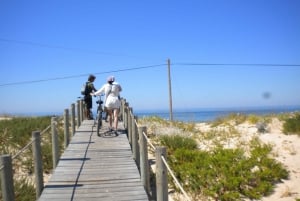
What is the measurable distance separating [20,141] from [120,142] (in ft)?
17.5

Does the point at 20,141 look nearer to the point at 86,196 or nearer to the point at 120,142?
the point at 120,142

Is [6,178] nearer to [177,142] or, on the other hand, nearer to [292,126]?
[177,142]

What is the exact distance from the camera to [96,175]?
7.67 meters

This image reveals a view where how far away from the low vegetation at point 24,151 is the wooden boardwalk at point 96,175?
1.04 m

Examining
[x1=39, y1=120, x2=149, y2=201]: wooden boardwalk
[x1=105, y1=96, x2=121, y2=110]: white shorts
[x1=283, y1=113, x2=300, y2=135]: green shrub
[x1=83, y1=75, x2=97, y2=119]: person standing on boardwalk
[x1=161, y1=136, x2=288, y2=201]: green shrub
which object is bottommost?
[x1=161, y1=136, x2=288, y2=201]: green shrub

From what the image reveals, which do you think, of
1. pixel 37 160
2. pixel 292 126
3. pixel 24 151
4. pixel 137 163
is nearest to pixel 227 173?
pixel 137 163

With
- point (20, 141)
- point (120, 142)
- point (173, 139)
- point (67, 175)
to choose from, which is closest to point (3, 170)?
point (67, 175)

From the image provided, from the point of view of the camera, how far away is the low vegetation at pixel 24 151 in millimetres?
8492

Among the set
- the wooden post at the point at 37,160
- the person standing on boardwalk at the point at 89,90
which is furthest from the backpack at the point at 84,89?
the wooden post at the point at 37,160

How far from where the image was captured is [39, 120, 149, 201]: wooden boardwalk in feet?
21.5

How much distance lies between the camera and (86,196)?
648cm

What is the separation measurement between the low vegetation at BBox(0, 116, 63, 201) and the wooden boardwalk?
1041 millimetres

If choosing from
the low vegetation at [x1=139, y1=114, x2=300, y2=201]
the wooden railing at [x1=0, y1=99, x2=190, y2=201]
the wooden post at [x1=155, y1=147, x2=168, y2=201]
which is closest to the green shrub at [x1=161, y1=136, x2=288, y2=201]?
the low vegetation at [x1=139, y1=114, x2=300, y2=201]

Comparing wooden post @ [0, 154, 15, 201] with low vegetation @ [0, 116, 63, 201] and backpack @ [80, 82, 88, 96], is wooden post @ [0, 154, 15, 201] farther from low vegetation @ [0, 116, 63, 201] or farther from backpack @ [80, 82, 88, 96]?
backpack @ [80, 82, 88, 96]
